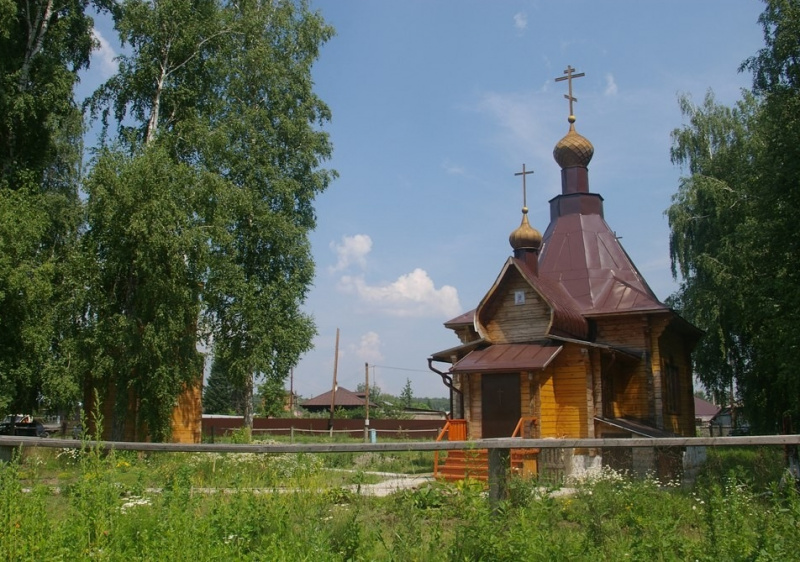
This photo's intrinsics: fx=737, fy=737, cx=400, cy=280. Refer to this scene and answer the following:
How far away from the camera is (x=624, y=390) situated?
56.0ft

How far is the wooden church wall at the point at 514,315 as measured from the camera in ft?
51.9

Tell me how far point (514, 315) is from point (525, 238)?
2288 millimetres

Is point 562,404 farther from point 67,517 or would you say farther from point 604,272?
point 67,517

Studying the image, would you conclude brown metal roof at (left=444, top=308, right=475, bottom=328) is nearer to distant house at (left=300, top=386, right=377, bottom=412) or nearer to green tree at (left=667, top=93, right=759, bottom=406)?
green tree at (left=667, top=93, right=759, bottom=406)

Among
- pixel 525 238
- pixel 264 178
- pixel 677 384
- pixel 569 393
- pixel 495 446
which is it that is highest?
pixel 264 178

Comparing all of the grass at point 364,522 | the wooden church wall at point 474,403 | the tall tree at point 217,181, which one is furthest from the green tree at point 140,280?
the grass at point 364,522

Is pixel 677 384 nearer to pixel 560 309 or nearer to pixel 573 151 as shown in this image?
pixel 560 309

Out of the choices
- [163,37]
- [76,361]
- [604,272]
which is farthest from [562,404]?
[163,37]

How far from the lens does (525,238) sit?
1753 cm

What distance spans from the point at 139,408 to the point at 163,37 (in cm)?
958

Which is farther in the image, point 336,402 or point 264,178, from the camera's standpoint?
point 336,402

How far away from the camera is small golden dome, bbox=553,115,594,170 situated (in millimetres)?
20984

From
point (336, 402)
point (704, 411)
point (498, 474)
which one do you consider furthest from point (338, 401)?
point (498, 474)

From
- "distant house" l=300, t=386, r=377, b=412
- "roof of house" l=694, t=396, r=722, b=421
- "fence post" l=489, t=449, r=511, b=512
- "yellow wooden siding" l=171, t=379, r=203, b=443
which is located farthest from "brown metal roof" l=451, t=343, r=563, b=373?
"roof of house" l=694, t=396, r=722, b=421
